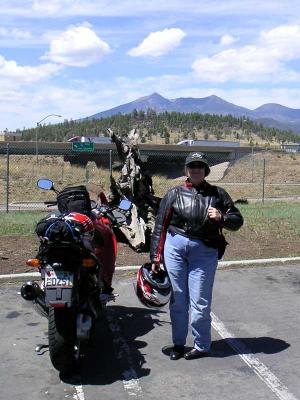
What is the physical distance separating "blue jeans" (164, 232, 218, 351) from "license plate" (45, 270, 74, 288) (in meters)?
0.98

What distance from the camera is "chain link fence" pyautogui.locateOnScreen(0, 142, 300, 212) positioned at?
32.2 meters

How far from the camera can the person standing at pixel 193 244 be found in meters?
4.76

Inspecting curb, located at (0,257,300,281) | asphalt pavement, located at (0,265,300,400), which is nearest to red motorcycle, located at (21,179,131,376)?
asphalt pavement, located at (0,265,300,400)

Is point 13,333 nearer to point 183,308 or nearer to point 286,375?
point 183,308

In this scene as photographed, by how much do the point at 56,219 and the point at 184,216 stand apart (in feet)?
3.41

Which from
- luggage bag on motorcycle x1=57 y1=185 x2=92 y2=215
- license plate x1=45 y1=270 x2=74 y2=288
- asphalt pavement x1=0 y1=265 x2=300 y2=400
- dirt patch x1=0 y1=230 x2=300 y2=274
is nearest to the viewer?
license plate x1=45 y1=270 x2=74 y2=288

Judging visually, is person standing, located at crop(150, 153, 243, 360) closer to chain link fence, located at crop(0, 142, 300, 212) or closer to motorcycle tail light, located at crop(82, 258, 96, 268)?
motorcycle tail light, located at crop(82, 258, 96, 268)

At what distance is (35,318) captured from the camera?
5.96m

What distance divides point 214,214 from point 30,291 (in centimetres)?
157

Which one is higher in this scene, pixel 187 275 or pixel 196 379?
pixel 187 275

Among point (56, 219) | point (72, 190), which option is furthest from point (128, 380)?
point (72, 190)

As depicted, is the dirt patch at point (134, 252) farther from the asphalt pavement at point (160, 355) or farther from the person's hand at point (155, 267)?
the person's hand at point (155, 267)

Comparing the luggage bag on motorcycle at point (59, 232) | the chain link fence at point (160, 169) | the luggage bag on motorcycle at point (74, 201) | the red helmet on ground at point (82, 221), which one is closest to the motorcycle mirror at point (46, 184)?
the luggage bag on motorcycle at point (74, 201)

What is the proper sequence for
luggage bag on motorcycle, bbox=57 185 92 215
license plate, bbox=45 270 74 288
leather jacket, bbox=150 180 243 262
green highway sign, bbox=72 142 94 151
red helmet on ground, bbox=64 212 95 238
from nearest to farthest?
license plate, bbox=45 270 74 288 → red helmet on ground, bbox=64 212 95 238 → leather jacket, bbox=150 180 243 262 → luggage bag on motorcycle, bbox=57 185 92 215 → green highway sign, bbox=72 142 94 151
